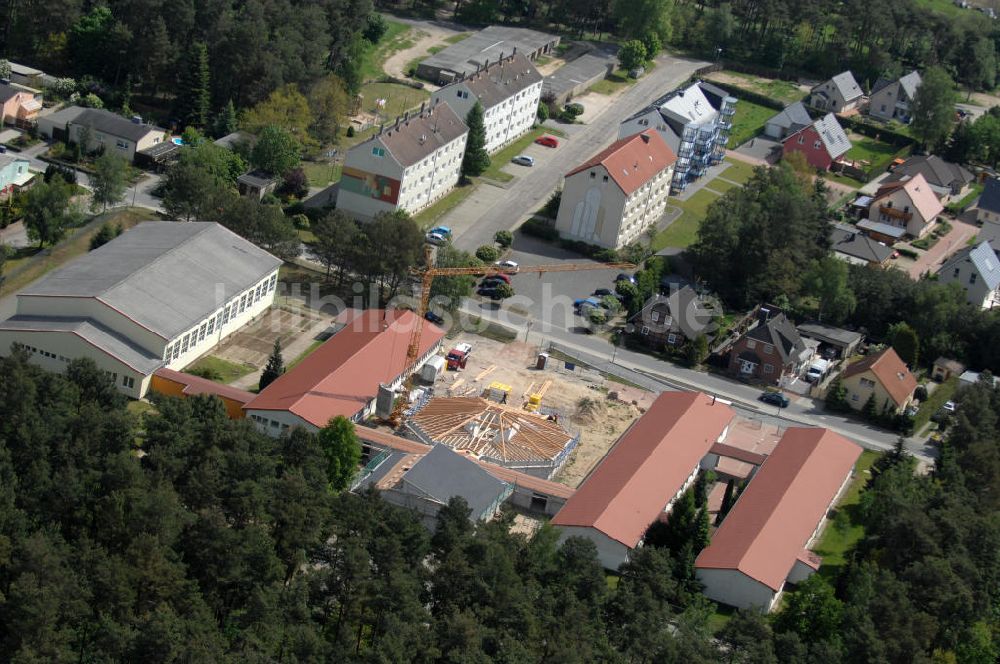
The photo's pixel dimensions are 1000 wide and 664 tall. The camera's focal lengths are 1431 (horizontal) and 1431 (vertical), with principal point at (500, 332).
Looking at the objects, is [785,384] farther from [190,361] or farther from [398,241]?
[190,361]

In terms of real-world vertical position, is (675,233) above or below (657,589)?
below

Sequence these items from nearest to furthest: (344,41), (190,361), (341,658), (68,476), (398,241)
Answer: (341,658), (68,476), (190,361), (398,241), (344,41)

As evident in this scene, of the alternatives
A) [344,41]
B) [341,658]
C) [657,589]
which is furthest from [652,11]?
[341,658]

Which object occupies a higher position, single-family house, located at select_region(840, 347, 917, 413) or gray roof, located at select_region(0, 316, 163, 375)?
gray roof, located at select_region(0, 316, 163, 375)

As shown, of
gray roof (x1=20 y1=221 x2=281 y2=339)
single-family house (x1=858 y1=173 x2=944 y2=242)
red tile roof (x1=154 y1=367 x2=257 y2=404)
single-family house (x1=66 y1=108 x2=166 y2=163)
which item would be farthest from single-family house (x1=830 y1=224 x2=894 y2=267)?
single-family house (x1=66 y1=108 x2=166 y2=163)

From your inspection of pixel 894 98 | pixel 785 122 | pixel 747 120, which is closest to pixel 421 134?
pixel 785 122

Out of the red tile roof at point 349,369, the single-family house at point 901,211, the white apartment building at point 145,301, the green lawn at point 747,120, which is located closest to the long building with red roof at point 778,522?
the red tile roof at point 349,369

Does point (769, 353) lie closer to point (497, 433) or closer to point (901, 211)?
point (497, 433)

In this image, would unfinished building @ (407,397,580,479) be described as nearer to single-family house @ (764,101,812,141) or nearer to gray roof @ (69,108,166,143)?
gray roof @ (69,108,166,143)
